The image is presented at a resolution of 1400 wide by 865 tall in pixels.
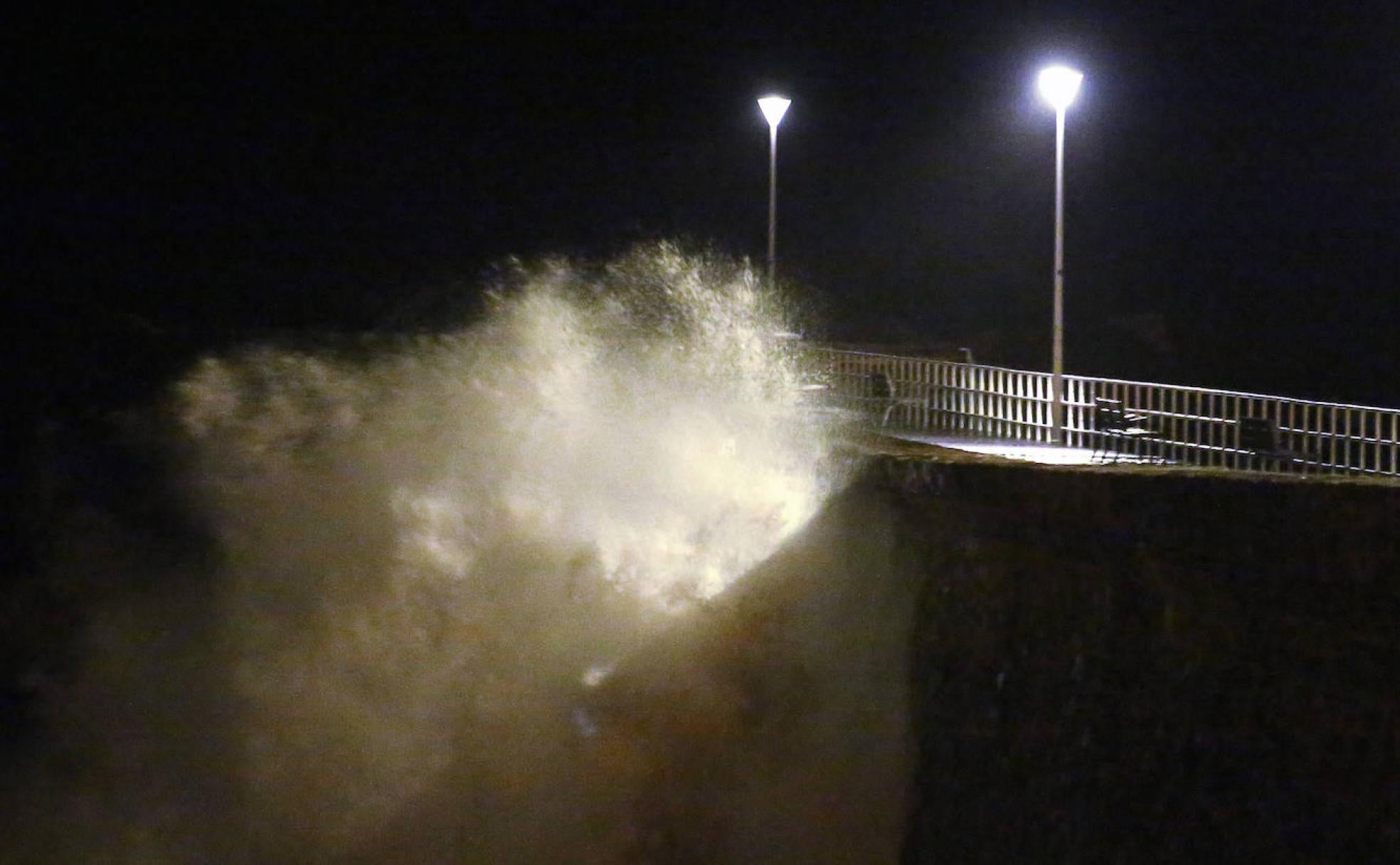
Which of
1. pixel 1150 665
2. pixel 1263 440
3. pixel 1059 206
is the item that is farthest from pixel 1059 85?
pixel 1150 665

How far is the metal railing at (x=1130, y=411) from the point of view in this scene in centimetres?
1406

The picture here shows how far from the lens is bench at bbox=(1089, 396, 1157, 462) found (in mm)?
15242

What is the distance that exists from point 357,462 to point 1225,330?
22009 mm

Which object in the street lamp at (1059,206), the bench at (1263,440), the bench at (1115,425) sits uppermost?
the street lamp at (1059,206)

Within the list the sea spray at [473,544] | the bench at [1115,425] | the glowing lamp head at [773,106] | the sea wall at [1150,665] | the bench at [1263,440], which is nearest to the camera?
the sea wall at [1150,665]

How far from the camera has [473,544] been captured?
18.2 metres

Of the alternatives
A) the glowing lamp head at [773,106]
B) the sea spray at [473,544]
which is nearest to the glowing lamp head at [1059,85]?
the sea spray at [473,544]

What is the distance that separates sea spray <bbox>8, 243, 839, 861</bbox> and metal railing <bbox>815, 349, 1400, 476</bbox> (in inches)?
56.2

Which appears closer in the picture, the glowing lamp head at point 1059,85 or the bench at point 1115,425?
the bench at point 1115,425

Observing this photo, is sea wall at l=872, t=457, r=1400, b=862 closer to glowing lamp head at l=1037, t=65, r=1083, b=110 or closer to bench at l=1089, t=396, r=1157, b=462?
bench at l=1089, t=396, r=1157, b=462

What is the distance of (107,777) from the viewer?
1916 cm

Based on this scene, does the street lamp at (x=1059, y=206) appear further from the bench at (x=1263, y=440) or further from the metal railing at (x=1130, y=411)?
the bench at (x=1263, y=440)

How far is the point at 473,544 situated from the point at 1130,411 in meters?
7.95

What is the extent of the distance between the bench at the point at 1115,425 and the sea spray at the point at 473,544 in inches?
120
